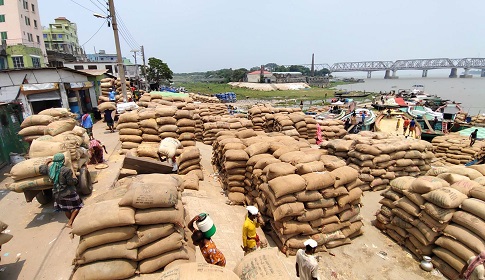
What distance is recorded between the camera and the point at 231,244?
17.3ft

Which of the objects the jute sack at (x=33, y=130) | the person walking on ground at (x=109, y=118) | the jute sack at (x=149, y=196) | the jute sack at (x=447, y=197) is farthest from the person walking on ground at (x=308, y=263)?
the person walking on ground at (x=109, y=118)

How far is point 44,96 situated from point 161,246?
475 inches

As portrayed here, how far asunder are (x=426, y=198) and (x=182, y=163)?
254 inches

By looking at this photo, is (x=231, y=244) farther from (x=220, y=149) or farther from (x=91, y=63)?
(x=91, y=63)

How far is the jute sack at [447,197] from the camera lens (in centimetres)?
486

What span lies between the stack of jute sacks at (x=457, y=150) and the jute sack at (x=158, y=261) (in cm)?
1281

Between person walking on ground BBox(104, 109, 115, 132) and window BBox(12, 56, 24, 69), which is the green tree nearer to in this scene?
window BBox(12, 56, 24, 69)

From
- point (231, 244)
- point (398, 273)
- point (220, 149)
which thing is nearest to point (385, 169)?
point (398, 273)

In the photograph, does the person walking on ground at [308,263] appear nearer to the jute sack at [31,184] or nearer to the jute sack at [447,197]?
the jute sack at [447,197]

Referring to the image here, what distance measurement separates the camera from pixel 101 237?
10.9ft

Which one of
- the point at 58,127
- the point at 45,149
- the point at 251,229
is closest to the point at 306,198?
the point at 251,229

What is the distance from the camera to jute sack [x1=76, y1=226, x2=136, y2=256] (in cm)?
332

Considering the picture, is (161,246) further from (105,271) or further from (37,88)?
(37,88)

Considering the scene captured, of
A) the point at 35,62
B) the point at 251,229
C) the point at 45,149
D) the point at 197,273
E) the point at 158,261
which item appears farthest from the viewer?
the point at 35,62
